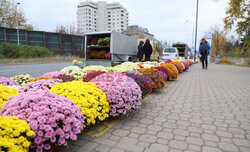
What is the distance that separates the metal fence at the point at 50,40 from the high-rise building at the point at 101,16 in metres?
91.3

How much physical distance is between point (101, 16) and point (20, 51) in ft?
352

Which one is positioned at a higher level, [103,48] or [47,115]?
[103,48]

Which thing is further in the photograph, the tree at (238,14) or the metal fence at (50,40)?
the metal fence at (50,40)

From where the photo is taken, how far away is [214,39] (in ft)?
135

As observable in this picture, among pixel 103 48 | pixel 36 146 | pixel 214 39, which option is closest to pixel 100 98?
pixel 36 146

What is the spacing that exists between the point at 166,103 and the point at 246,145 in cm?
236

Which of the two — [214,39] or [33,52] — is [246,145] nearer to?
[33,52]

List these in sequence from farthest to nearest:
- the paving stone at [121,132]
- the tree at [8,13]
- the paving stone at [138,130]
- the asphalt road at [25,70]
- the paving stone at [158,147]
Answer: the tree at [8,13] → the asphalt road at [25,70] → the paving stone at [138,130] → the paving stone at [121,132] → the paving stone at [158,147]

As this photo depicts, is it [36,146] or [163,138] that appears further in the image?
[163,138]

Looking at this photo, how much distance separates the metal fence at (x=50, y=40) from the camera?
2517 centimetres

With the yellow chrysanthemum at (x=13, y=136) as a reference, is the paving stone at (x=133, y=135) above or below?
below

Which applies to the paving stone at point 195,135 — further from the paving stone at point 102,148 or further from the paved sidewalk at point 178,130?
the paving stone at point 102,148

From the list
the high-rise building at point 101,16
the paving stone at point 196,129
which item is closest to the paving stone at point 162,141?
the paving stone at point 196,129

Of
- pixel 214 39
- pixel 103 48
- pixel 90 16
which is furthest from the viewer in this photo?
pixel 90 16
